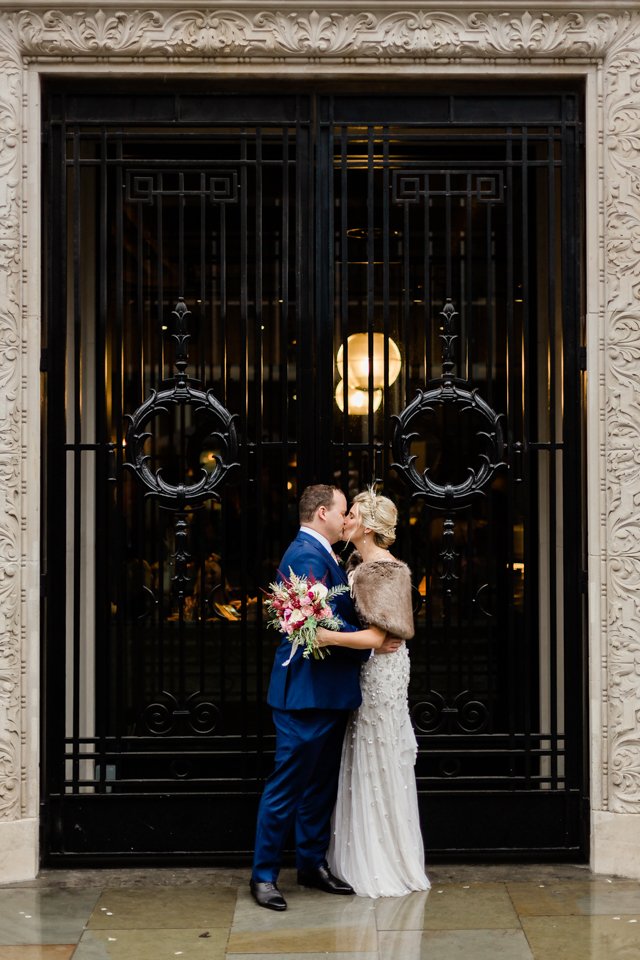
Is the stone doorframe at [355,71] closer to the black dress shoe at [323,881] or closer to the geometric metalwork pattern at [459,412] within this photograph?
the geometric metalwork pattern at [459,412]

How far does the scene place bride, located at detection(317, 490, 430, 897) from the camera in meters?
5.74

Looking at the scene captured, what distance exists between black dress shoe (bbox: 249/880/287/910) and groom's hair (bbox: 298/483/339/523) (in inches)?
76.1

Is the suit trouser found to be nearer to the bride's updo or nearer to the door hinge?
the bride's updo

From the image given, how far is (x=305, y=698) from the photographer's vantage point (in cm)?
561

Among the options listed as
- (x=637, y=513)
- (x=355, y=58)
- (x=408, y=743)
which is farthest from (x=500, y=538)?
(x=355, y=58)

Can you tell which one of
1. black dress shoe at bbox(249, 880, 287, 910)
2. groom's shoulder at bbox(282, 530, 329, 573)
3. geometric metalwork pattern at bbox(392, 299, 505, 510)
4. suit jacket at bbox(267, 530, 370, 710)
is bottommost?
black dress shoe at bbox(249, 880, 287, 910)

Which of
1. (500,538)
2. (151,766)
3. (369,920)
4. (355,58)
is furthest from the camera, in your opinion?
(500,538)

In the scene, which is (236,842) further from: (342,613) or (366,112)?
(366,112)

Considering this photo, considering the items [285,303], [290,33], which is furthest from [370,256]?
[290,33]

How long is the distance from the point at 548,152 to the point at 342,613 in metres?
3.03

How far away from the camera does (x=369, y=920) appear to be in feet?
17.9

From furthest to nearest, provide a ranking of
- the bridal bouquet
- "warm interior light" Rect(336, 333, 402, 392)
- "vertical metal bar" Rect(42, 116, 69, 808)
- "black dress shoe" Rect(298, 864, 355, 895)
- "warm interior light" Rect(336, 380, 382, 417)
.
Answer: "warm interior light" Rect(336, 333, 402, 392), "warm interior light" Rect(336, 380, 382, 417), "vertical metal bar" Rect(42, 116, 69, 808), "black dress shoe" Rect(298, 864, 355, 895), the bridal bouquet

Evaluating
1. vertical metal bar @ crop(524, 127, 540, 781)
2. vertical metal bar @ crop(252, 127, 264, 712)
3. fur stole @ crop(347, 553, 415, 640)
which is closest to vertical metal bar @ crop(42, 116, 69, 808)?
vertical metal bar @ crop(252, 127, 264, 712)

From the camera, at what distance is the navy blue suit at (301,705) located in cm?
563
